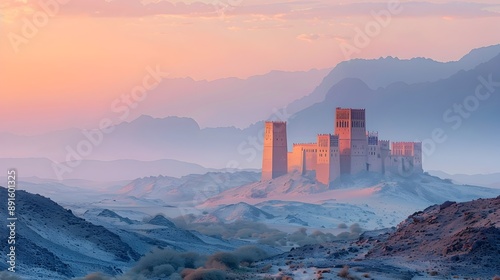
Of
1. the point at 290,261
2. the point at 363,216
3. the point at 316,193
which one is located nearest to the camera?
the point at 290,261

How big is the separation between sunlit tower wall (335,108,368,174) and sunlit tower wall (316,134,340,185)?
1.85 metres

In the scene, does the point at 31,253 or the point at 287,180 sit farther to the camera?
the point at 287,180

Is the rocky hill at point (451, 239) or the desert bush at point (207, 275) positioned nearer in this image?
the desert bush at point (207, 275)

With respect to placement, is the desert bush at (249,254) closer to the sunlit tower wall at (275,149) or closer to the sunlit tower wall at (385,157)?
the sunlit tower wall at (385,157)

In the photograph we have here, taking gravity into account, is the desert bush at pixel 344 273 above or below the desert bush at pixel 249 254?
above

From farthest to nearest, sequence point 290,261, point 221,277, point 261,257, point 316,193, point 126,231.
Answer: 1. point 316,193
2. point 126,231
3. point 261,257
4. point 290,261
5. point 221,277

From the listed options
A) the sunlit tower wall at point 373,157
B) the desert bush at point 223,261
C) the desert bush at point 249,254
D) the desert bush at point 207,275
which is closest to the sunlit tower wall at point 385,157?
the sunlit tower wall at point 373,157

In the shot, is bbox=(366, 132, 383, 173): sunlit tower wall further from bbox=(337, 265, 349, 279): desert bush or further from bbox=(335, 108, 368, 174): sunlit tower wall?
bbox=(337, 265, 349, 279): desert bush

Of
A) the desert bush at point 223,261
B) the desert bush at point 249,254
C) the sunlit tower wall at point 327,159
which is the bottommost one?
the desert bush at point 249,254

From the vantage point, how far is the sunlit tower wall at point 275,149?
15388cm

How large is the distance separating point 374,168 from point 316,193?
8018 mm

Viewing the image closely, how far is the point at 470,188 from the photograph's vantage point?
16650 cm

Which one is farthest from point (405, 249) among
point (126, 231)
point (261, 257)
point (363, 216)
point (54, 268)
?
point (363, 216)

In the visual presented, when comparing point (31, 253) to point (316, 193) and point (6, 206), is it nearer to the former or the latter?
point (6, 206)
